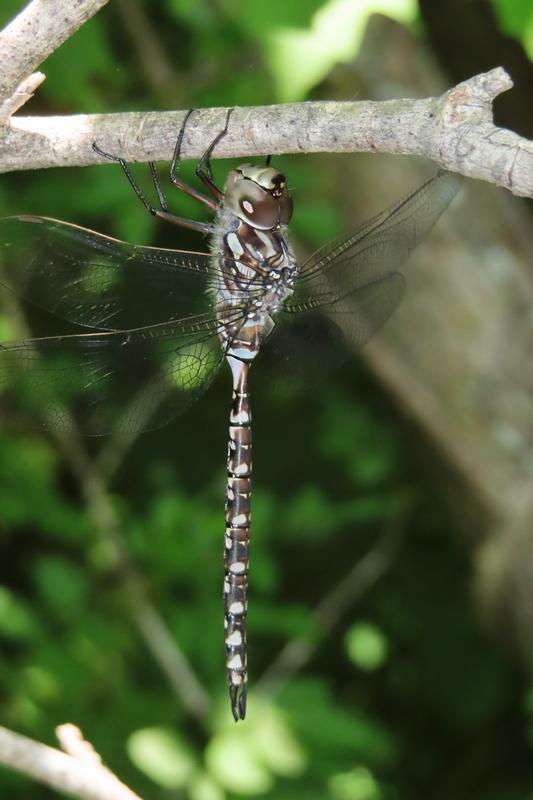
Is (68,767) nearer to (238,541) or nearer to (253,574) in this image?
(238,541)

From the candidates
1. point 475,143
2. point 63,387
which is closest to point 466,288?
point 63,387

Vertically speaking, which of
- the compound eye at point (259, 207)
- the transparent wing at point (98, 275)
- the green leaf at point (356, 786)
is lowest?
the green leaf at point (356, 786)

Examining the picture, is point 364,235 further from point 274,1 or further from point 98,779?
point 98,779

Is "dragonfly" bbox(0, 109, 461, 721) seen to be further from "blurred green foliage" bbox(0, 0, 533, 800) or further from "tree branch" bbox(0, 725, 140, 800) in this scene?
"tree branch" bbox(0, 725, 140, 800)

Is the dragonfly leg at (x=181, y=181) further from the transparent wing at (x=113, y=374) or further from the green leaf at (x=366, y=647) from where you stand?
the green leaf at (x=366, y=647)

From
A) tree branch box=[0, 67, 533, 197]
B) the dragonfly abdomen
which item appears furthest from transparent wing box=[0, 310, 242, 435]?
tree branch box=[0, 67, 533, 197]

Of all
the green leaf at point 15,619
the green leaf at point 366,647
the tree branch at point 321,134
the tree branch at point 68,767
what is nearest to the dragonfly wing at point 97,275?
the tree branch at point 321,134
